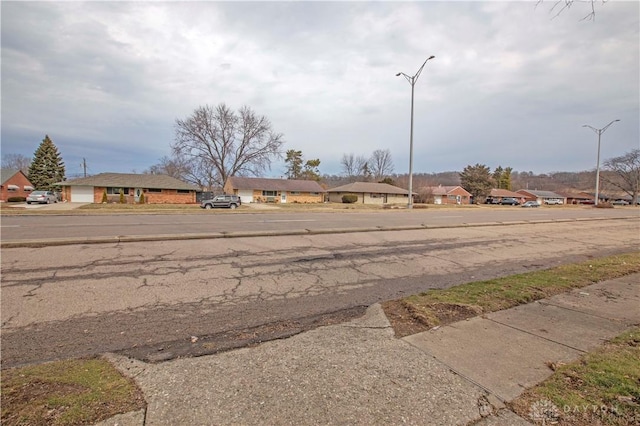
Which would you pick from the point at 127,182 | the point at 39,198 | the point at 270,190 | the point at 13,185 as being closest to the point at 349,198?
the point at 270,190

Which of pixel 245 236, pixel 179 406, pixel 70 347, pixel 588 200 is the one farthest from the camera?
pixel 588 200

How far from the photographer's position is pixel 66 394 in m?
2.46

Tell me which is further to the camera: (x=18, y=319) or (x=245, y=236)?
(x=245, y=236)

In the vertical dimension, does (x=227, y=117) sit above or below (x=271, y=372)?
above

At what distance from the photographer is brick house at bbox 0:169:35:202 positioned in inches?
1905

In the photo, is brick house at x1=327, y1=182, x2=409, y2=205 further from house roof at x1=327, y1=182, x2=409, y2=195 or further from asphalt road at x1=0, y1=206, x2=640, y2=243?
asphalt road at x1=0, y1=206, x2=640, y2=243

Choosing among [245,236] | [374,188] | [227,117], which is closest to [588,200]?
[374,188]

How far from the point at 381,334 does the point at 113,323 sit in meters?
3.33

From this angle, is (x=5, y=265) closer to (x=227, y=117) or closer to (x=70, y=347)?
(x=70, y=347)

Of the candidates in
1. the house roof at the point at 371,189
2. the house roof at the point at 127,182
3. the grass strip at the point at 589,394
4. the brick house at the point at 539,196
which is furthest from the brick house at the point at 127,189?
the brick house at the point at 539,196

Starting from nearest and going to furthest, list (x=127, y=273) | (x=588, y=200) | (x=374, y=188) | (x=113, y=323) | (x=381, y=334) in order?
(x=381, y=334), (x=113, y=323), (x=127, y=273), (x=374, y=188), (x=588, y=200)

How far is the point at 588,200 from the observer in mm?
108625

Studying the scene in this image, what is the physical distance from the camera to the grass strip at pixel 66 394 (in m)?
2.21

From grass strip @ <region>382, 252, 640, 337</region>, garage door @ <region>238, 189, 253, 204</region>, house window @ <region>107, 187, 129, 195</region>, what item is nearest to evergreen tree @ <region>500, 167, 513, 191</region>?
garage door @ <region>238, 189, 253, 204</region>
